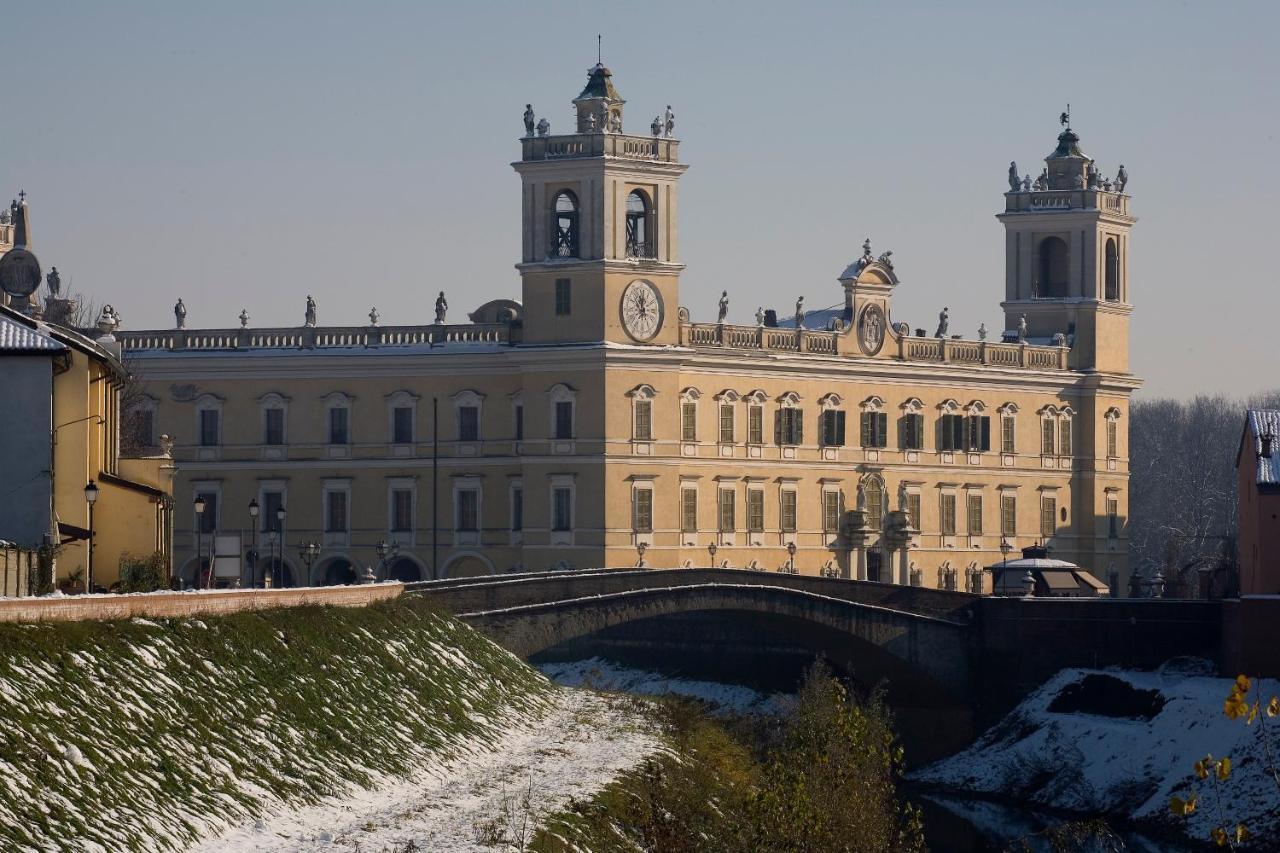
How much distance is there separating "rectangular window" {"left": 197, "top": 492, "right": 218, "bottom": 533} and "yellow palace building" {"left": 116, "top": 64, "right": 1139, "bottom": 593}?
0.14 m

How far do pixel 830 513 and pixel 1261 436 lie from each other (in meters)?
27.3

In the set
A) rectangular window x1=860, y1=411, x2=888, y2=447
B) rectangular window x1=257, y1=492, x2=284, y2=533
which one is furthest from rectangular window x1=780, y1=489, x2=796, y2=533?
rectangular window x1=257, y1=492, x2=284, y2=533

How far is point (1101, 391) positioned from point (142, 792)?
76954 millimetres

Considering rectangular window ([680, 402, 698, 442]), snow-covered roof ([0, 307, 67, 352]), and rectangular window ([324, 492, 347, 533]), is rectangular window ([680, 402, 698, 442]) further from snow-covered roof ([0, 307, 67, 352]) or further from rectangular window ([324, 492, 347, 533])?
snow-covered roof ([0, 307, 67, 352])

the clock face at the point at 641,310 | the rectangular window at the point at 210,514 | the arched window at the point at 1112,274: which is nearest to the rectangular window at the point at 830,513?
Answer: the clock face at the point at 641,310

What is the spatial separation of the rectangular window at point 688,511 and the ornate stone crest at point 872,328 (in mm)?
10031

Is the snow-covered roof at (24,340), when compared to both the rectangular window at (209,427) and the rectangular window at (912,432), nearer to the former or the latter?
the rectangular window at (209,427)

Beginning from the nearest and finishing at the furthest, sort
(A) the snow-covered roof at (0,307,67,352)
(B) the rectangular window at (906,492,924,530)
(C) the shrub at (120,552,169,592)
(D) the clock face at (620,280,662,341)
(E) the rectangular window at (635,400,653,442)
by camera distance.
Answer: (C) the shrub at (120,552,169,592) → (A) the snow-covered roof at (0,307,67,352) → (D) the clock face at (620,280,662,341) → (E) the rectangular window at (635,400,653,442) → (B) the rectangular window at (906,492,924,530)

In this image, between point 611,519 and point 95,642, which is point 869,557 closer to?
point 611,519

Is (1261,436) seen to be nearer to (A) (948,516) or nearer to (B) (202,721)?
(A) (948,516)

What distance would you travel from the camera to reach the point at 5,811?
96.7 feet

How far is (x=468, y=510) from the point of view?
92500 mm

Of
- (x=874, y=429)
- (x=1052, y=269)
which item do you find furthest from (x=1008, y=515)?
(x=1052, y=269)

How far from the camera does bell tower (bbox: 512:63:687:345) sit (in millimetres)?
90625
